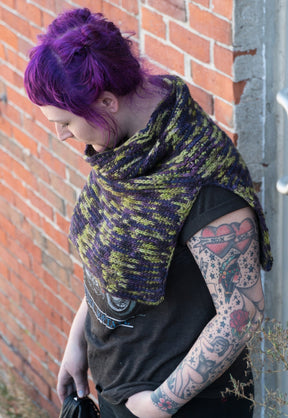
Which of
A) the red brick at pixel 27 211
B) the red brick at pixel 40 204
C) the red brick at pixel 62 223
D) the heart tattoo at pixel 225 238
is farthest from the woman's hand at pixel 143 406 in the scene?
the red brick at pixel 27 211

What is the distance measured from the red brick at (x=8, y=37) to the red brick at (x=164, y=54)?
1129 mm

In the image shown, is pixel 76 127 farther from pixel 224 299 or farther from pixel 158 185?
pixel 224 299

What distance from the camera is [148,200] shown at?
192 cm

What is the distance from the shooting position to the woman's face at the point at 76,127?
190cm

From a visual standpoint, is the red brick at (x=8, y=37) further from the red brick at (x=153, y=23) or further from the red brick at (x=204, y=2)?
the red brick at (x=204, y=2)

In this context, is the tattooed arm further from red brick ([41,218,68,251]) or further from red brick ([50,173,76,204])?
red brick ([41,218,68,251])

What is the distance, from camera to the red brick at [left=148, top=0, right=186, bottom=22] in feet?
8.18

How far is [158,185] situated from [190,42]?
810mm

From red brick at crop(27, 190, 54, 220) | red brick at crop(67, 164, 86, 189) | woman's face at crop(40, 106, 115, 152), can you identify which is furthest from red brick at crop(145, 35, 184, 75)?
red brick at crop(27, 190, 54, 220)

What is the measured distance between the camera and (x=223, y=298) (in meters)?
1.89

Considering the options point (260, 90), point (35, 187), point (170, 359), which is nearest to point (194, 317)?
point (170, 359)

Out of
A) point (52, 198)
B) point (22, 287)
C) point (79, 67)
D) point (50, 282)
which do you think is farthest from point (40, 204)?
point (79, 67)

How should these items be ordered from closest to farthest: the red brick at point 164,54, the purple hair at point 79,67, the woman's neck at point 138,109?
the purple hair at point 79,67 < the woman's neck at point 138,109 < the red brick at point 164,54

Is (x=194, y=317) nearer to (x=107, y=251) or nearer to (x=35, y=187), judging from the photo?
(x=107, y=251)
